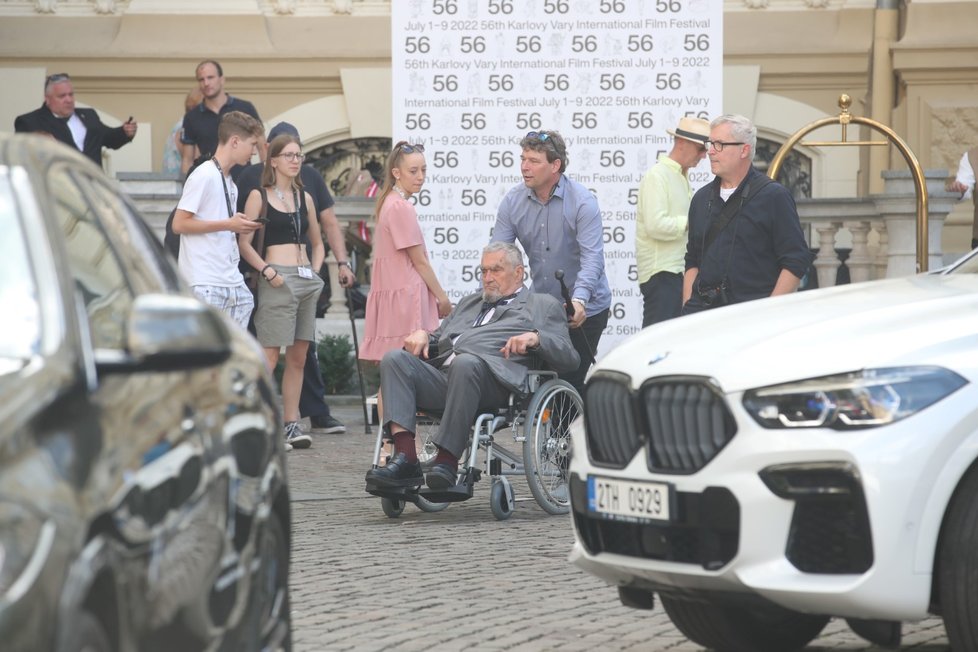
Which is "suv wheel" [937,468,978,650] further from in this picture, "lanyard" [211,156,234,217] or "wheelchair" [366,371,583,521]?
"lanyard" [211,156,234,217]

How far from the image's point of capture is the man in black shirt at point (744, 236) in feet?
29.1

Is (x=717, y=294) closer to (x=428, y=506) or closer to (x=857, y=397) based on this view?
(x=428, y=506)

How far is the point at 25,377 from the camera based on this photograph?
3.66 metres

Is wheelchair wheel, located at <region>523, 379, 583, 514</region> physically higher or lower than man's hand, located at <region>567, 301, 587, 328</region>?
lower

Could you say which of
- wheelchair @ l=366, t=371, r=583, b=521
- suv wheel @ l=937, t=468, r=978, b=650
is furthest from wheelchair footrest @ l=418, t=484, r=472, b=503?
suv wheel @ l=937, t=468, r=978, b=650

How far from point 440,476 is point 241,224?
8.46 ft

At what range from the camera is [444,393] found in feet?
31.4

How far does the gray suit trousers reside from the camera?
9.31m

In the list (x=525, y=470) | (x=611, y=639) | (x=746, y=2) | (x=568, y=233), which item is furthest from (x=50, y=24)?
(x=611, y=639)

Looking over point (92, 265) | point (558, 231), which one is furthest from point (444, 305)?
point (92, 265)

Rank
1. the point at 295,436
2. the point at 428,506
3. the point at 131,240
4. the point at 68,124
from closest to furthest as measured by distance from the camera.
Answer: the point at 131,240 < the point at 428,506 < the point at 295,436 < the point at 68,124

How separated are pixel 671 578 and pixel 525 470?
3971 millimetres

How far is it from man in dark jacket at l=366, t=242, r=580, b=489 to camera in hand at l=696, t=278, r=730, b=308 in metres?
0.91

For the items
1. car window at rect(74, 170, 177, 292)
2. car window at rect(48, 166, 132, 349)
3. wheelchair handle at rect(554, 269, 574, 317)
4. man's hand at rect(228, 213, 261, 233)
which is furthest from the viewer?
man's hand at rect(228, 213, 261, 233)
